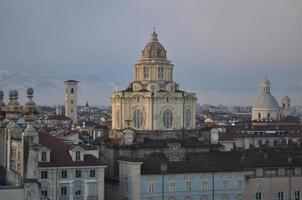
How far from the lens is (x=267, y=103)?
150875 mm

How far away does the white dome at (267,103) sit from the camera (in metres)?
150

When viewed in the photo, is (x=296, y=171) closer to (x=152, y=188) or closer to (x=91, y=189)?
(x=152, y=188)

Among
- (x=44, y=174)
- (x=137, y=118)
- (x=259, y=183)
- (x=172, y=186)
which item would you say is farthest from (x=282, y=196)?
(x=44, y=174)

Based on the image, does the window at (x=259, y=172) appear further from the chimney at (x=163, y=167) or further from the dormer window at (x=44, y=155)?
the dormer window at (x=44, y=155)

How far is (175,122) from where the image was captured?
67.1m

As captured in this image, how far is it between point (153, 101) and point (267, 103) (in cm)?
8816

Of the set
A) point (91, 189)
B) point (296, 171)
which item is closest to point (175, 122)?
point (296, 171)

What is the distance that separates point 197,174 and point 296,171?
8.75m

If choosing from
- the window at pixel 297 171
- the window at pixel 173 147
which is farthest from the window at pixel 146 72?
the window at pixel 297 171

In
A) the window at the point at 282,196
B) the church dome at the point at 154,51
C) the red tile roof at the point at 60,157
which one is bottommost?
the window at the point at 282,196

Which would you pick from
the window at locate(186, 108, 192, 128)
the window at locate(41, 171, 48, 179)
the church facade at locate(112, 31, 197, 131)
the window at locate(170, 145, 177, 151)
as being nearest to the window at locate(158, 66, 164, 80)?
the church facade at locate(112, 31, 197, 131)

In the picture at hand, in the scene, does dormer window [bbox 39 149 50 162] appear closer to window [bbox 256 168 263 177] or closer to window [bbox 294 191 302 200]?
window [bbox 256 168 263 177]

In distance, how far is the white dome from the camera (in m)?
150

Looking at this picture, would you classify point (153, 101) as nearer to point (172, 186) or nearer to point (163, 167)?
point (163, 167)
